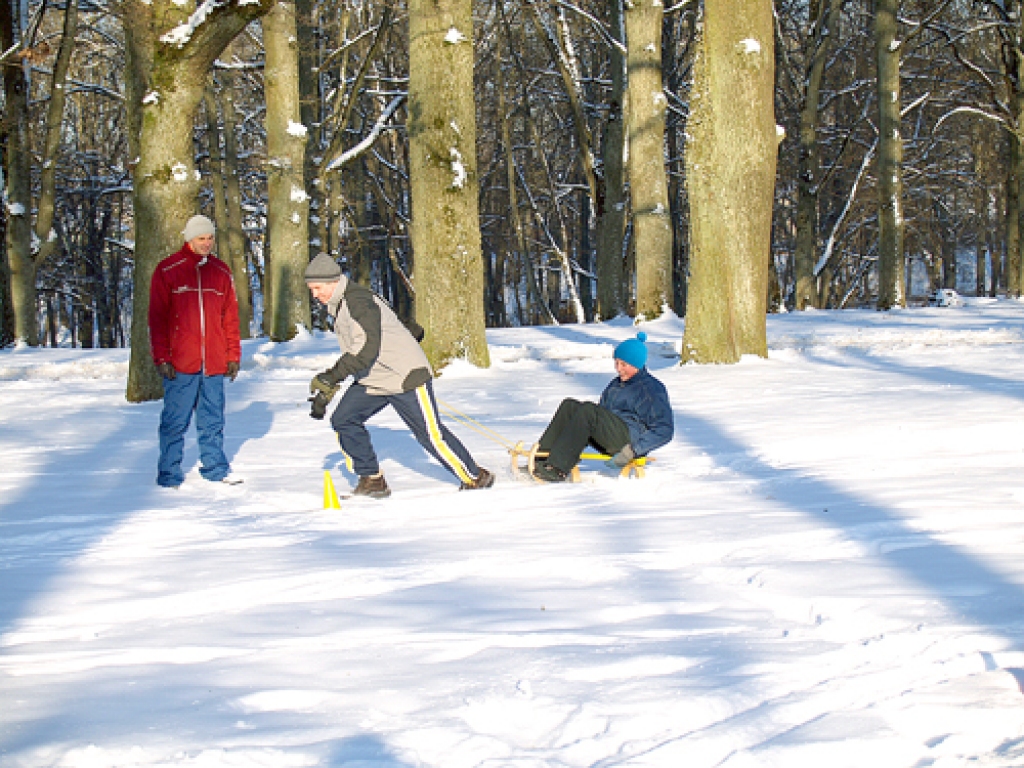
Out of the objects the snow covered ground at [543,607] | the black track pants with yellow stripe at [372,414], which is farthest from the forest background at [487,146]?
the black track pants with yellow stripe at [372,414]

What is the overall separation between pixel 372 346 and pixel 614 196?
1621 centimetres

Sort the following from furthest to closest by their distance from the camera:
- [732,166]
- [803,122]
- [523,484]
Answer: [803,122], [732,166], [523,484]

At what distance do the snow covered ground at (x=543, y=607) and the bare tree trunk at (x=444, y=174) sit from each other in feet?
11.7

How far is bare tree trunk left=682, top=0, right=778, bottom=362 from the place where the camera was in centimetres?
1153

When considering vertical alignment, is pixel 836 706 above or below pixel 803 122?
below

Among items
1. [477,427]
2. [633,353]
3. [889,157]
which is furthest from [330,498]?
[889,157]

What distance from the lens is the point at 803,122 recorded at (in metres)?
24.9

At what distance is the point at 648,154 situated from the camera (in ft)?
58.1

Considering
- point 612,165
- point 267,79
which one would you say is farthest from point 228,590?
point 612,165

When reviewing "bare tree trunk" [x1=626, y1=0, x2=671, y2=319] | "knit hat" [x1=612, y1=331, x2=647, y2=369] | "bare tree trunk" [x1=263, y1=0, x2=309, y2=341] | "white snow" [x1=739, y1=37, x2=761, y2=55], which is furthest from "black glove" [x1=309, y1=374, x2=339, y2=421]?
"bare tree trunk" [x1=626, y1=0, x2=671, y2=319]

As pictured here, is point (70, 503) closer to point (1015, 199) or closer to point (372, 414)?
point (372, 414)

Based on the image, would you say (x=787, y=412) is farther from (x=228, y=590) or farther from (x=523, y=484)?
(x=228, y=590)

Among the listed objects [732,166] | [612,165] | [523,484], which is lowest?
[523,484]

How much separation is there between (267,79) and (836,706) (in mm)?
16815
